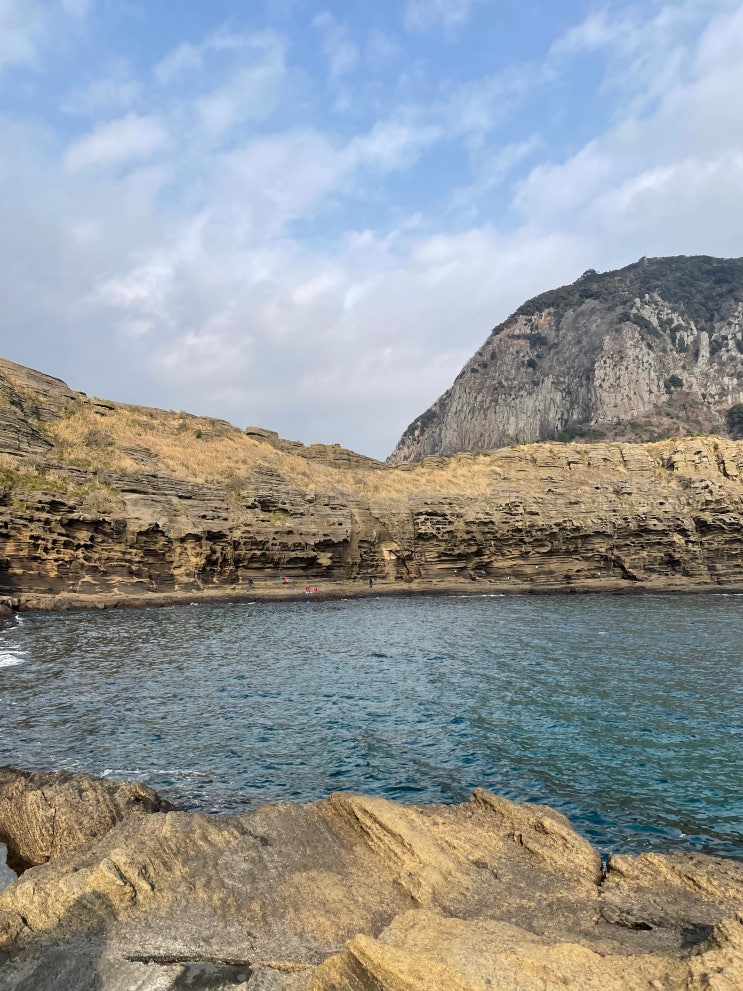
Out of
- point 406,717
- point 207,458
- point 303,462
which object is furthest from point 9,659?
point 303,462

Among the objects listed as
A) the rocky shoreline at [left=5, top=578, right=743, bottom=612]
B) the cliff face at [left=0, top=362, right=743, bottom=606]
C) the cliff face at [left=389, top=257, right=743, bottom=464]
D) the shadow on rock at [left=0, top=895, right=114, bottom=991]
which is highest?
the cliff face at [left=389, top=257, right=743, bottom=464]

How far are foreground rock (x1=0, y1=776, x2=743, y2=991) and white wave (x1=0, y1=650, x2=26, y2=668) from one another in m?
17.3

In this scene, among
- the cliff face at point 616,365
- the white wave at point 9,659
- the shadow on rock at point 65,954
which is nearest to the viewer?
the shadow on rock at point 65,954

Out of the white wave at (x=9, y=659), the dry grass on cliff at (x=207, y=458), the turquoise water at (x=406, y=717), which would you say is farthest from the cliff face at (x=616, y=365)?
the white wave at (x=9, y=659)

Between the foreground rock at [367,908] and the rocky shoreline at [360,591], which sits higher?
the foreground rock at [367,908]

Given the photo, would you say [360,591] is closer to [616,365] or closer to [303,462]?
[303,462]

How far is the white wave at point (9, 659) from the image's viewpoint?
21.5m

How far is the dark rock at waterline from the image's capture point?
8.10 metres

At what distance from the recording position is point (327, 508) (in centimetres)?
5656

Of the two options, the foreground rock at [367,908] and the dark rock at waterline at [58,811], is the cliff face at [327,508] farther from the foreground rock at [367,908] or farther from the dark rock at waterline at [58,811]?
the foreground rock at [367,908]

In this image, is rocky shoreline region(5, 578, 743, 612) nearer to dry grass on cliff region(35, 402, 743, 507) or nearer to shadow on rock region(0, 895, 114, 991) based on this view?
dry grass on cliff region(35, 402, 743, 507)

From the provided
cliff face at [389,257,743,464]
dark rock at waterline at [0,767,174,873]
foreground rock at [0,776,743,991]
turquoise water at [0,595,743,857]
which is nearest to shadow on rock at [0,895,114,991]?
foreground rock at [0,776,743,991]

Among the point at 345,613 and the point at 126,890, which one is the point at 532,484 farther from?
the point at 126,890

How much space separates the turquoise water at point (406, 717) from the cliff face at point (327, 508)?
14300mm
